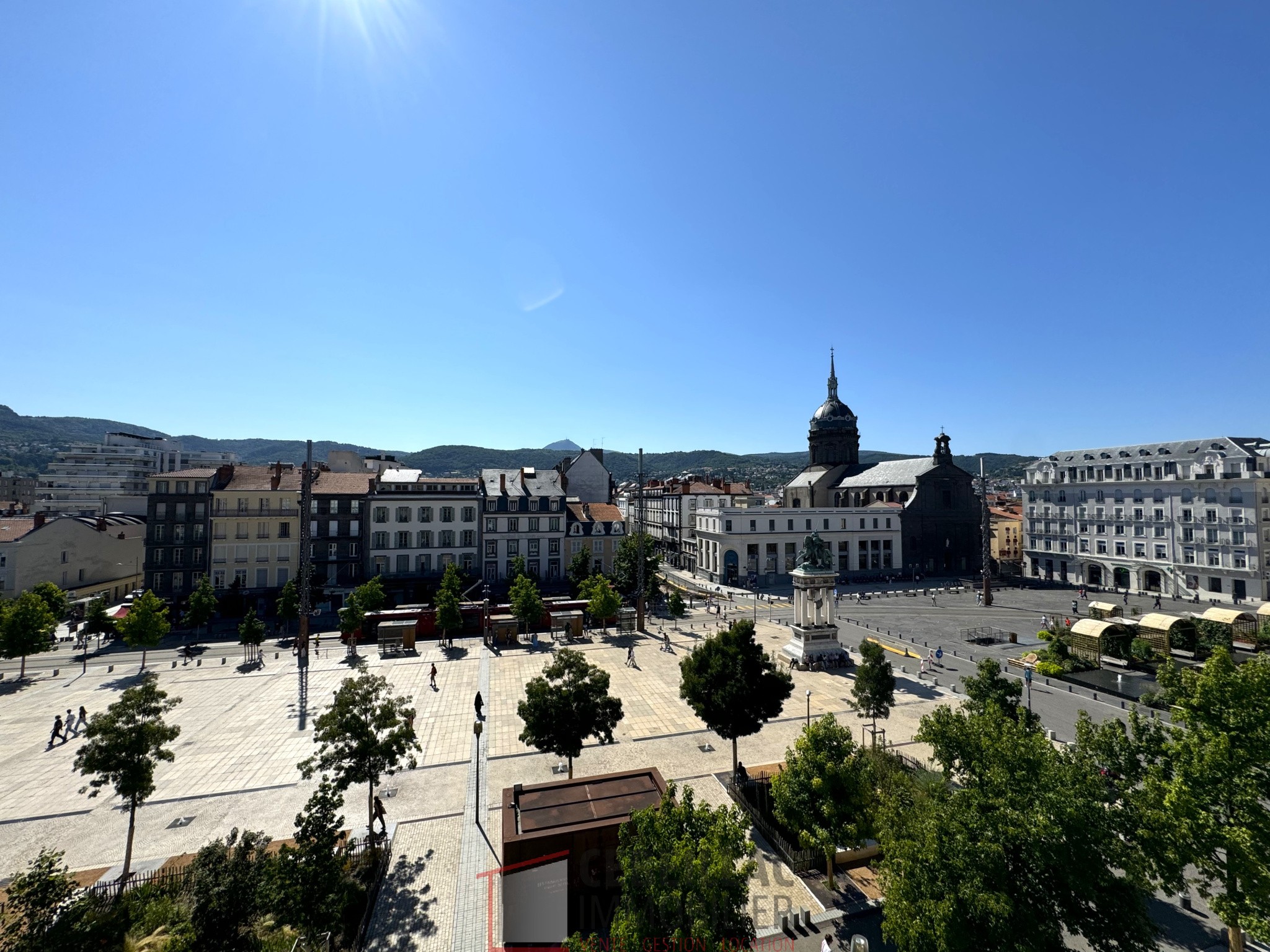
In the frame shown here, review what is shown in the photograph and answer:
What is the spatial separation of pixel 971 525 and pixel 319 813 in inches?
3849

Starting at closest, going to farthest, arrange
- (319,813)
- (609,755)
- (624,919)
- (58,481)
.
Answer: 1. (624,919)
2. (319,813)
3. (609,755)
4. (58,481)

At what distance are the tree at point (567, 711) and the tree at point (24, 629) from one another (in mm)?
37854

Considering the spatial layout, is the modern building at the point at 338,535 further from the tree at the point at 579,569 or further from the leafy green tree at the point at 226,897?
the leafy green tree at the point at 226,897

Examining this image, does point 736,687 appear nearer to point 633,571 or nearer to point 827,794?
point 827,794

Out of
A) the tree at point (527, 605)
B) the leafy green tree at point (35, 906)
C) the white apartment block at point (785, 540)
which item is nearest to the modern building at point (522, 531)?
the tree at point (527, 605)

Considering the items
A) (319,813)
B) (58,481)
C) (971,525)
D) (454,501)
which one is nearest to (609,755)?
(319,813)

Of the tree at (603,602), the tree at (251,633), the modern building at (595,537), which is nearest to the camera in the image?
the tree at (251,633)

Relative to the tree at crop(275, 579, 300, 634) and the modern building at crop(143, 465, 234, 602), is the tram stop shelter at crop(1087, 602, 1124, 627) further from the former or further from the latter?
the modern building at crop(143, 465, 234, 602)

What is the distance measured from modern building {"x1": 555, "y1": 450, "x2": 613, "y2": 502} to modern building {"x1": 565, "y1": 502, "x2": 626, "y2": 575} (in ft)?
57.4

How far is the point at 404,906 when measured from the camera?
48.7ft

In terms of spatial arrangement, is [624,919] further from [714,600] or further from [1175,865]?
[714,600]

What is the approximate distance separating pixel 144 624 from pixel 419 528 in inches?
1014

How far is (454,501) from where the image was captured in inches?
2467

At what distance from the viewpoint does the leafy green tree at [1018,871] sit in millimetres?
10195
